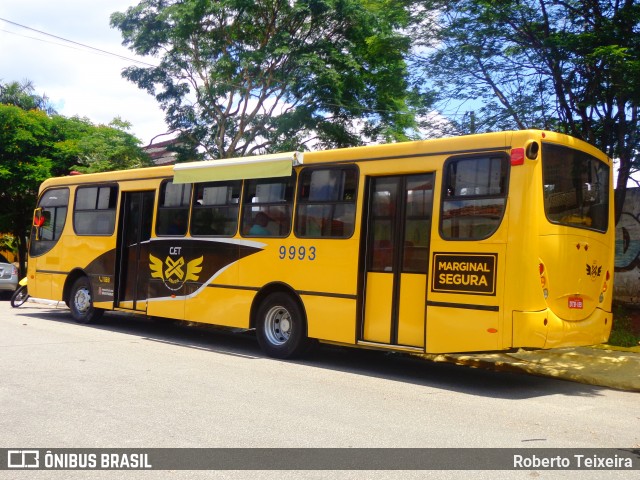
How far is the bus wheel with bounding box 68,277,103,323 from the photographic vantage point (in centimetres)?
1377

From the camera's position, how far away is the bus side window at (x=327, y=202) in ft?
31.3

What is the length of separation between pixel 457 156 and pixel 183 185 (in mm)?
5491

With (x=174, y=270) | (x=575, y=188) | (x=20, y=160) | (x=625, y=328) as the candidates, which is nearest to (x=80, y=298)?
(x=174, y=270)

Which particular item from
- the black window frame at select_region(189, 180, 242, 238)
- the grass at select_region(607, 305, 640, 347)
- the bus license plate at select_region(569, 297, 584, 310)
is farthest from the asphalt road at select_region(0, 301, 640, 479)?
the grass at select_region(607, 305, 640, 347)

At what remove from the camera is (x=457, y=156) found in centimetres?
847

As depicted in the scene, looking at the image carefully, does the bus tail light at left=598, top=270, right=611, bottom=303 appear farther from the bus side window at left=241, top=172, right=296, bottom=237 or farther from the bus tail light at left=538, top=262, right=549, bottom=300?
the bus side window at left=241, top=172, right=296, bottom=237

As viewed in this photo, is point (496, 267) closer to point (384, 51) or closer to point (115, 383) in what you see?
point (115, 383)

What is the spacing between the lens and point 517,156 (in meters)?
7.91

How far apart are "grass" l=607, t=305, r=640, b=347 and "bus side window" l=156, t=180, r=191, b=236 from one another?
7.75 metres

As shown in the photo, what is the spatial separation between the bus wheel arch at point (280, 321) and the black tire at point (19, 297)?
9345 mm

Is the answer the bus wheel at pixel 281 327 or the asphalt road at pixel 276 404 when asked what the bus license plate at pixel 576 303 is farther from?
the bus wheel at pixel 281 327

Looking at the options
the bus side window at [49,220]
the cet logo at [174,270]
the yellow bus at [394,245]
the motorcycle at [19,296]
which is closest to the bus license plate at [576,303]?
the yellow bus at [394,245]

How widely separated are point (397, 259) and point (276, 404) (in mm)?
2856

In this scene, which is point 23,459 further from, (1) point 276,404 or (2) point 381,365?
(2) point 381,365
